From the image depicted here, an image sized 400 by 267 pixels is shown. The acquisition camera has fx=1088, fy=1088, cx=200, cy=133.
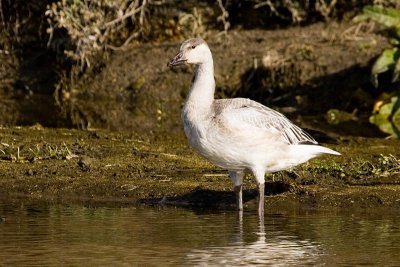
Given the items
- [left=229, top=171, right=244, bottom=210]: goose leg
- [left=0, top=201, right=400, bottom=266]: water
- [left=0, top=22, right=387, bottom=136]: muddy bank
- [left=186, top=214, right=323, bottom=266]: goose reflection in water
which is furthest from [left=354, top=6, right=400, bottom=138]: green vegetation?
[left=186, top=214, right=323, bottom=266]: goose reflection in water

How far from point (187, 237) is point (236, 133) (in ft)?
4.15

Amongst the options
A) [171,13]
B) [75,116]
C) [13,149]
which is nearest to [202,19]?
[171,13]

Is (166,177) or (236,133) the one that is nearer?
(236,133)

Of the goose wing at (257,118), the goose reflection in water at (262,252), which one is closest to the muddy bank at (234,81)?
the goose wing at (257,118)

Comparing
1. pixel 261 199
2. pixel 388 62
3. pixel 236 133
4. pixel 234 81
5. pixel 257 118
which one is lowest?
pixel 261 199

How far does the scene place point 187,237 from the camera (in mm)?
8602

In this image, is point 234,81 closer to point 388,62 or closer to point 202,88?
point 388,62

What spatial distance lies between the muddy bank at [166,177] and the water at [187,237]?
17.3 inches

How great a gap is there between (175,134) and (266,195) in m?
4.45

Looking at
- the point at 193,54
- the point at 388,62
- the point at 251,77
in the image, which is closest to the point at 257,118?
the point at 193,54

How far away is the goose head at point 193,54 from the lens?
32.7ft

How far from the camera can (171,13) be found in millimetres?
19375

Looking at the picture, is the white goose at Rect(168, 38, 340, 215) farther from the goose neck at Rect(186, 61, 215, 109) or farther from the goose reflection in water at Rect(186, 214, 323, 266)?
the goose reflection in water at Rect(186, 214, 323, 266)

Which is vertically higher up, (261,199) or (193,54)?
(193,54)
